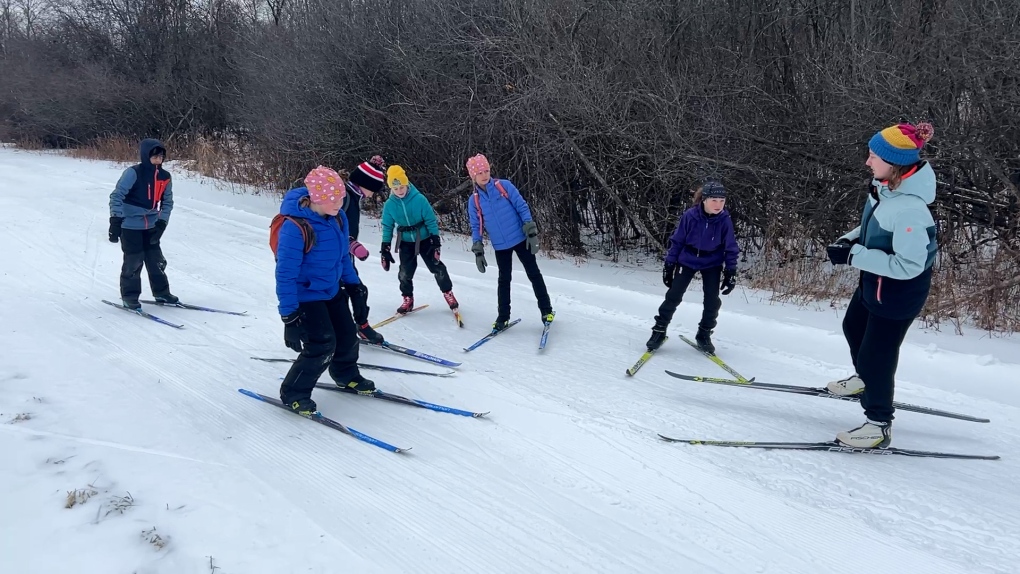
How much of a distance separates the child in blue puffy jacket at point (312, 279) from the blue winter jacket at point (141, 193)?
3.55 metres

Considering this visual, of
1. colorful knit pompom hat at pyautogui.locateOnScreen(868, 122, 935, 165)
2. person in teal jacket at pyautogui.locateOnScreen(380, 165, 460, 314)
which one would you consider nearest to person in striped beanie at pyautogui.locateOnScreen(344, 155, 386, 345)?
person in teal jacket at pyautogui.locateOnScreen(380, 165, 460, 314)

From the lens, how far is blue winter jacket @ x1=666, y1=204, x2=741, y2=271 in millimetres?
5746

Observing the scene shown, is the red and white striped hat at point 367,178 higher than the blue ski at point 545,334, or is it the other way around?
the red and white striped hat at point 367,178

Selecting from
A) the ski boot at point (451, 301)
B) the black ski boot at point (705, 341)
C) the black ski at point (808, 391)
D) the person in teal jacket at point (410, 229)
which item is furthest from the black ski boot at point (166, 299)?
the black ski boot at point (705, 341)

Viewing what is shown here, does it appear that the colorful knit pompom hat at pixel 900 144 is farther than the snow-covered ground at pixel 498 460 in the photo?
Yes

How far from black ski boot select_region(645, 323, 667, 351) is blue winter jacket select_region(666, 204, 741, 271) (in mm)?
663

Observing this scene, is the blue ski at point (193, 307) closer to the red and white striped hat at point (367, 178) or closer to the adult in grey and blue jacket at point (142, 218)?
the adult in grey and blue jacket at point (142, 218)

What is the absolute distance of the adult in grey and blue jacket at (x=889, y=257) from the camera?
3.67 metres

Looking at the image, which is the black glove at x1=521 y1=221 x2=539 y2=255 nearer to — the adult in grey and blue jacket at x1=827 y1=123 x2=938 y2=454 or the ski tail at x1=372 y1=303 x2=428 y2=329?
the ski tail at x1=372 y1=303 x2=428 y2=329

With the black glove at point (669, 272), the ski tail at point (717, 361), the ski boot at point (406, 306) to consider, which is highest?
the black glove at point (669, 272)

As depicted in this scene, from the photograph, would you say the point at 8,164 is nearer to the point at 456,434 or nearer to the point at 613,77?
the point at 613,77

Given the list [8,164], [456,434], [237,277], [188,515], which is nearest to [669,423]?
[456,434]

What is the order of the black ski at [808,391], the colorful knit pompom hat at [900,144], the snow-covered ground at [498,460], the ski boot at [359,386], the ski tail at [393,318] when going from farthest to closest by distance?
the ski tail at [393,318] → the ski boot at [359,386] → the black ski at [808,391] → the colorful knit pompom hat at [900,144] → the snow-covered ground at [498,460]

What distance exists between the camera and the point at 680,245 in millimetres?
5918
